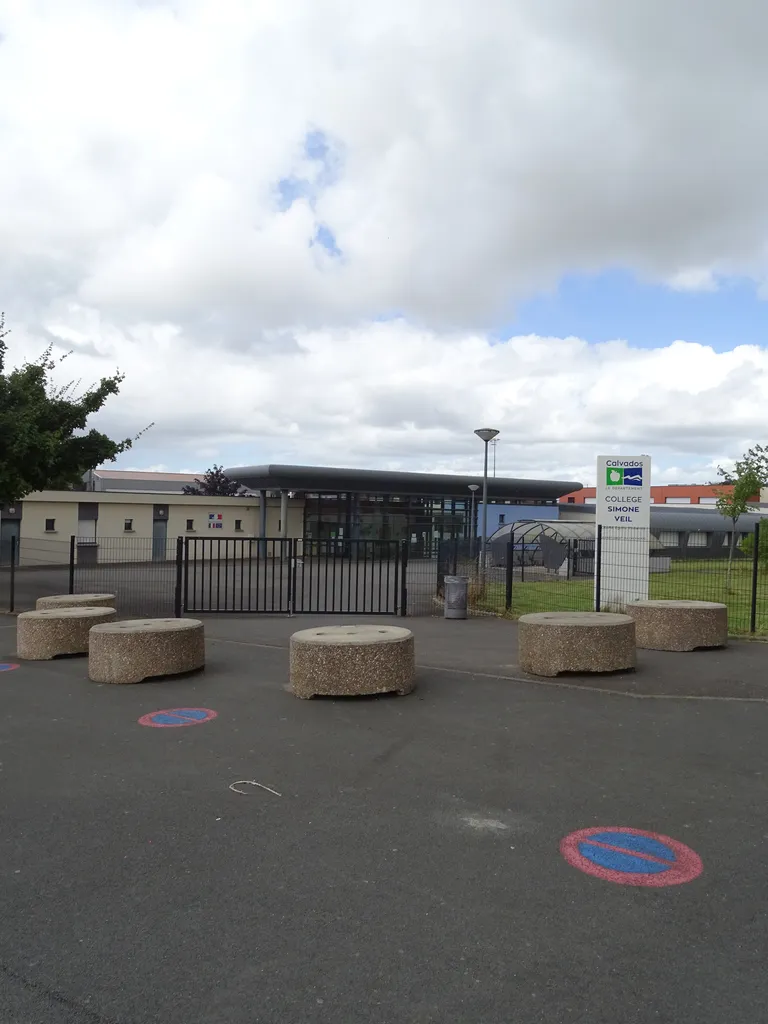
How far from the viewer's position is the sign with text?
1577cm

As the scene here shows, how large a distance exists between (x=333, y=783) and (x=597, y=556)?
10348mm

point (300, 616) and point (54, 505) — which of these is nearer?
point (300, 616)

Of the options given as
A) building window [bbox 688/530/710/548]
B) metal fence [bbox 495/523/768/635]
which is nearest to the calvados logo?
metal fence [bbox 495/523/768/635]

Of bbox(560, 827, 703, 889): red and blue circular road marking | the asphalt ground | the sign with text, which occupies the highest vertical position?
the sign with text

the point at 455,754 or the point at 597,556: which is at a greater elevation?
the point at 597,556

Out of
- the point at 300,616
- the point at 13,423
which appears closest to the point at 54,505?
the point at 13,423

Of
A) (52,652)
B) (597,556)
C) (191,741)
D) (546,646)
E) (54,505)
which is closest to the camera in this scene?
(191,741)

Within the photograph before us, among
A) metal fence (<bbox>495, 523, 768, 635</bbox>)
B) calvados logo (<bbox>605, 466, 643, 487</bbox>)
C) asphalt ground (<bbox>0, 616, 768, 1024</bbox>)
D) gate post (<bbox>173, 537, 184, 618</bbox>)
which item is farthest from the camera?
calvados logo (<bbox>605, 466, 643, 487</bbox>)

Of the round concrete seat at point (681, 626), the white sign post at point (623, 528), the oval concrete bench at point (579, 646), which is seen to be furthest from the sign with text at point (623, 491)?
the oval concrete bench at point (579, 646)

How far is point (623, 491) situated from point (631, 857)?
1229cm

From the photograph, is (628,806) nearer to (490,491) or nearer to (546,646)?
(546,646)

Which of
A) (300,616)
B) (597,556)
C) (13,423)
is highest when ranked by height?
(13,423)

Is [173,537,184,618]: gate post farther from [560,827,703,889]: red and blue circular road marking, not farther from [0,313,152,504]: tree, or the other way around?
[560,827,703,889]: red and blue circular road marking

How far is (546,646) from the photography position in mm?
9367
